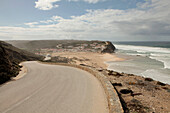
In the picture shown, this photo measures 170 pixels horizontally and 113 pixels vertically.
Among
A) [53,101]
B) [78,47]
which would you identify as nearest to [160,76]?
[53,101]

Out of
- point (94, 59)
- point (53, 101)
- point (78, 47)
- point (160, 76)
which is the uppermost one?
point (78, 47)

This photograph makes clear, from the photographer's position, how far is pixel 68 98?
273 inches

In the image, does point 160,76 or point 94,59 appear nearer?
point 160,76

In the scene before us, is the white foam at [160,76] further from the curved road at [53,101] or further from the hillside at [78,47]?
the hillside at [78,47]

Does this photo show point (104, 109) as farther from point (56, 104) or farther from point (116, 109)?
point (56, 104)

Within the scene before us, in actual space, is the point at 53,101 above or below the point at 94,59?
above

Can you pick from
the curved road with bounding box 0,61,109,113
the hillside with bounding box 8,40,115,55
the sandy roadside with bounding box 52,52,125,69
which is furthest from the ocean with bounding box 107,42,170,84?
the hillside with bounding box 8,40,115,55

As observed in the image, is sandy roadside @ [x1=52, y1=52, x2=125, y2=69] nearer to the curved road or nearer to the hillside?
the hillside

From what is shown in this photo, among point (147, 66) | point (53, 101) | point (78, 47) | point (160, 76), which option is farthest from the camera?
point (78, 47)

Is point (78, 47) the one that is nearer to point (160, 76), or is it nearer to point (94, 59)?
point (94, 59)

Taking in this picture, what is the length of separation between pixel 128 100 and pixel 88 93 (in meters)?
2.77

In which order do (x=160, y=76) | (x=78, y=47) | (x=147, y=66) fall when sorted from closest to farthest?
(x=160, y=76)
(x=147, y=66)
(x=78, y=47)

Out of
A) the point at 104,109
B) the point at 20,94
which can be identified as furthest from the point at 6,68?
the point at 104,109

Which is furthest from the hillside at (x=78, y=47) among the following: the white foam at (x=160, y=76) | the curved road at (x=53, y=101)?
the curved road at (x=53, y=101)
